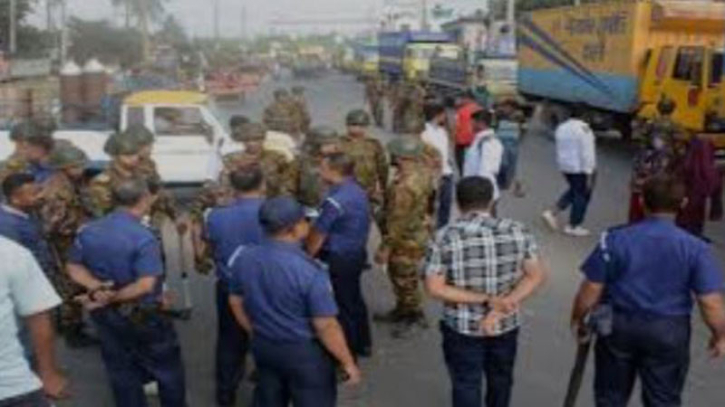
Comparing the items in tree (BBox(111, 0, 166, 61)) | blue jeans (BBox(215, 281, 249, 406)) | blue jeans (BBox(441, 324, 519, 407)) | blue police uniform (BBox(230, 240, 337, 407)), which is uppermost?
tree (BBox(111, 0, 166, 61))

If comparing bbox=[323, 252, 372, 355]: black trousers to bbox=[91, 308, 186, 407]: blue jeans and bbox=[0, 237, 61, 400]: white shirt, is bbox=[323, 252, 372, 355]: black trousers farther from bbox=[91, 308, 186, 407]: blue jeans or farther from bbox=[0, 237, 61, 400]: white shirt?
Answer: bbox=[0, 237, 61, 400]: white shirt

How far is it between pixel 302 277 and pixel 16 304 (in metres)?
1.23

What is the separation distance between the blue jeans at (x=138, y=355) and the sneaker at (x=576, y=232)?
762 cm

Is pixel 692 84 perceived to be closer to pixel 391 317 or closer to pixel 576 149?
pixel 576 149

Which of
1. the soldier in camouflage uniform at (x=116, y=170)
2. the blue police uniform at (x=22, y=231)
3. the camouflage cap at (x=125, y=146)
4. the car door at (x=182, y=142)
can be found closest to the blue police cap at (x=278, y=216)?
the blue police uniform at (x=22, y=231)

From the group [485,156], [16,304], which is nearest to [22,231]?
[16,304]

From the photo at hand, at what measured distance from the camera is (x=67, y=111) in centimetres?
2209

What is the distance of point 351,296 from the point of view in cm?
740

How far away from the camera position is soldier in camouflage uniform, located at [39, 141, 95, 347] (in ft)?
25.1

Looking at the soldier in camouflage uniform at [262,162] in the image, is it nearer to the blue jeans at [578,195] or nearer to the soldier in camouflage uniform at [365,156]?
the soldier in camouflage uniform at [365,156]

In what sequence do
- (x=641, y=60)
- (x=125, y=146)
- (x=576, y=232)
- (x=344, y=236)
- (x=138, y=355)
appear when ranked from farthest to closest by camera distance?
(x=641, y=60) → (x=576, y=232) → (x=125, y=146) → (x=344, y=236) → (x=138, y=355)

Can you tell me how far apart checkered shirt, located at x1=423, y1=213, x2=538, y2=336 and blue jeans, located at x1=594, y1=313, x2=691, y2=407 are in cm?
54

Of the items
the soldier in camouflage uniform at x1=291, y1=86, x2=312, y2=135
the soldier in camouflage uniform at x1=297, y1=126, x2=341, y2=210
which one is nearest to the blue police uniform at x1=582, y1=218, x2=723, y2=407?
the soldier in camouflage uniform at x1=297, y1=126, x2=341, y2=210

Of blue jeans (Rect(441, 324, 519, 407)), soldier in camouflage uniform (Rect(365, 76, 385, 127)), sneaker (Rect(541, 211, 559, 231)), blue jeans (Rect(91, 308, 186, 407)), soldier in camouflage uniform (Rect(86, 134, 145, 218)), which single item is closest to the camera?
blue jeans (Rect(441, 324, 519, 407))
